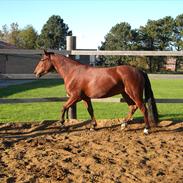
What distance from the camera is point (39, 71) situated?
328 inches

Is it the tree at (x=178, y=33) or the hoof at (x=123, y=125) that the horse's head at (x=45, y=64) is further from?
the tree at (x=178, y=33)

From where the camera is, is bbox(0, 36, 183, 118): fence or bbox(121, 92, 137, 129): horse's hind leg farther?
bbox(0, 36, 183, 118): fence

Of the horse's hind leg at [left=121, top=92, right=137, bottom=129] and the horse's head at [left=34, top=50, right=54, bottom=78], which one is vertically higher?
the horse's head at [left=34, top=50, right=54, bottom=78]

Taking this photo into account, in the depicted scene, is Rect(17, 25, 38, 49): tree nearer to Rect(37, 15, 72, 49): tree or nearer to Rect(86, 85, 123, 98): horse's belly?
Rect(37, 15, 72, 49): tree

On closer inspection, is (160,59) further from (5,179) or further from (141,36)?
(5,179)

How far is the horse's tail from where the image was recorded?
8088 mm

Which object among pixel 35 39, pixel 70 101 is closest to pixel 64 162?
pixel 70 101

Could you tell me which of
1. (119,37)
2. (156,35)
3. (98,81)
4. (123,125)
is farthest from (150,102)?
(156,35)

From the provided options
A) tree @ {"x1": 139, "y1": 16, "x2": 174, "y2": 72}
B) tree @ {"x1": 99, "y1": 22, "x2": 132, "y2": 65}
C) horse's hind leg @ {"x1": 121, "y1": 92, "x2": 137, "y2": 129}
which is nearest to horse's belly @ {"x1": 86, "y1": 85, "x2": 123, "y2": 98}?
horse's hind leg @ {"x1": 121, "y1": 92, "x2": 137, "y2": 129}

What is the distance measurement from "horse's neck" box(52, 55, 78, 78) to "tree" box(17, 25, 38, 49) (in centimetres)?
6643

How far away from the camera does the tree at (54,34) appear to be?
248 feet

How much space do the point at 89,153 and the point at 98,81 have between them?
2174 millimetres

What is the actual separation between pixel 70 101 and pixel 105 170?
9.47 ft

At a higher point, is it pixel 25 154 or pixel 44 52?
pixel 44 52
